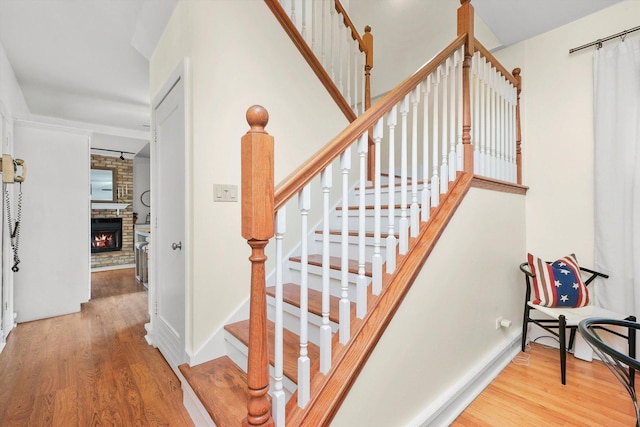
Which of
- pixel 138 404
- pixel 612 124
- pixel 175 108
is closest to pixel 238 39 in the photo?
pixel 175 108

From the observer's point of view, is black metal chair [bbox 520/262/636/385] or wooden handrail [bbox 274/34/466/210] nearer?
wooden handrail [bbox 274/34/466/210]

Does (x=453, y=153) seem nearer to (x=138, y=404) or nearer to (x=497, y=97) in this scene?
(x=497, y=97)

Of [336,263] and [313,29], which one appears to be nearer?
[336,263]

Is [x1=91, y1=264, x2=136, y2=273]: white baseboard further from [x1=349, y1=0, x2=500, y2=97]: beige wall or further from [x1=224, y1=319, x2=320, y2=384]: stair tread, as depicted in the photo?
[x1=349, y1=0, x2=500, y2=97]: beige wall

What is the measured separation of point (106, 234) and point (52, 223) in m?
3.35

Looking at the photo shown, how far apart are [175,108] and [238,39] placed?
2.07ft

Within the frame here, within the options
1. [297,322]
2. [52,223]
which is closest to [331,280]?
[297,322]

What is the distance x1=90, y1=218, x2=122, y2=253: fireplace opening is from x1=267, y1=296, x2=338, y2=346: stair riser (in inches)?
234

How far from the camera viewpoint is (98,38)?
108 inches

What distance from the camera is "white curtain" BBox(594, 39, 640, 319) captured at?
2055 mm

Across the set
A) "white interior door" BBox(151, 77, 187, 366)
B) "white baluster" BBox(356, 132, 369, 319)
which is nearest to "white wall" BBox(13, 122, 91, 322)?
"white interior door" BBox(151, 77, 187, 366)

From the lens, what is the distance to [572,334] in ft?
7.54

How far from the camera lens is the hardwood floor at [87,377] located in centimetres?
166

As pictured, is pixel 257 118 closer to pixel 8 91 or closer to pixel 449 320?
pixel 449 320
